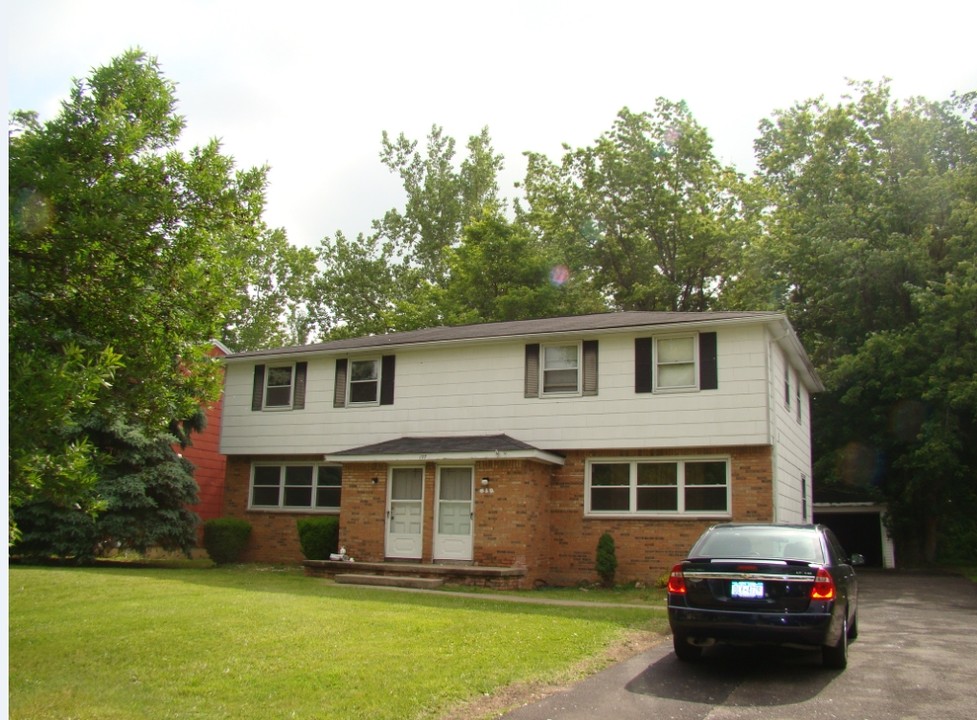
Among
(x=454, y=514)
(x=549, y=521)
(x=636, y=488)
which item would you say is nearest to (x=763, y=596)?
(x=636, y=488)

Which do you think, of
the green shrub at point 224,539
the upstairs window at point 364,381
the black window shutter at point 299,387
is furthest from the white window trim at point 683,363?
the green shrub at point 224,539

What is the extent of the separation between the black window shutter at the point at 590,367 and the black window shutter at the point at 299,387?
797 cm

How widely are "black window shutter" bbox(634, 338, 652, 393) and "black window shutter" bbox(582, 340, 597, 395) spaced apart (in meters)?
0.94

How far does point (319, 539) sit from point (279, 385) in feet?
16.0

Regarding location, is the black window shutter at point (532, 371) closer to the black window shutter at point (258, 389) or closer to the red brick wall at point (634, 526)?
the red brick wall at point (634, 526)

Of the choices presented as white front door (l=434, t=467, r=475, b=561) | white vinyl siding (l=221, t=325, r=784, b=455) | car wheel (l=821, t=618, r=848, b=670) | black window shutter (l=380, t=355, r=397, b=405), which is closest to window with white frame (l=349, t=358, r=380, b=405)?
black window shutter (l=380, t=355, r=397, b=405)

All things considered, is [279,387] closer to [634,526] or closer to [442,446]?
[442,446]

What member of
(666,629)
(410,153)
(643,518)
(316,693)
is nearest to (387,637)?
(316,693)

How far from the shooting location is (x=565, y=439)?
62.1 ft

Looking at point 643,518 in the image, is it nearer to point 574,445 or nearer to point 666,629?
point 574,445

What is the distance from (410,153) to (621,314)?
31.8m

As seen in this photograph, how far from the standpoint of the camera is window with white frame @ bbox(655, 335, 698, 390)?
18094mm

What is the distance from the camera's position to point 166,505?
67.2 feet

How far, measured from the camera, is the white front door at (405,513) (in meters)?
19.1
